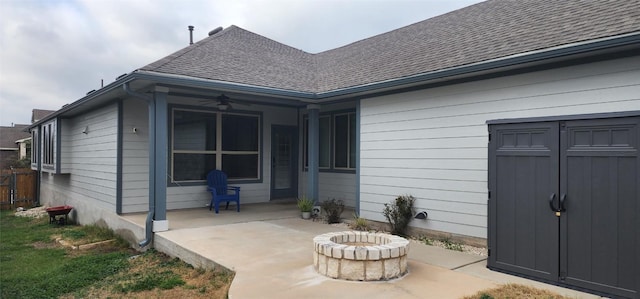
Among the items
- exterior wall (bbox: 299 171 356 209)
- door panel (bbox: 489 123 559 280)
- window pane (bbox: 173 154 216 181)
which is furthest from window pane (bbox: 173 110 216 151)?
door panel (bbox: 489 123 559 280)

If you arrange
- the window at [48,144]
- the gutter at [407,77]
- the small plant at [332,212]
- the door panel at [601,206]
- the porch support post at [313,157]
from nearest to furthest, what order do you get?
the door panel at [601,206]
the gutter at [407,77]
the small plant at [332,212]
the porch support post at [313,157]
the window at [48,144]

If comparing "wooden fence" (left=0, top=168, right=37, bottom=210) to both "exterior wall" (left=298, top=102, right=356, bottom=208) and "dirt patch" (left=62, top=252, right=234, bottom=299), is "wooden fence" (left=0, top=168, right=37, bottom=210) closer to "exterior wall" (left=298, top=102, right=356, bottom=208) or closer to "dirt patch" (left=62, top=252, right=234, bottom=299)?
"exterior wall" (left=298, top=102, right=356, bottom=208)

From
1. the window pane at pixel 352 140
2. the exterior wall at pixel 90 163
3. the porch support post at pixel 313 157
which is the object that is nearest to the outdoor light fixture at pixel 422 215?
the porch support post at pixel 313 157

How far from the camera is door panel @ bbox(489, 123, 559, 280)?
3.74 meters

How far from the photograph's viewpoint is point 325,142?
9164 mm

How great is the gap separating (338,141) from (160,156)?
3.95m

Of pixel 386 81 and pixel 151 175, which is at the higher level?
pixel 386 81

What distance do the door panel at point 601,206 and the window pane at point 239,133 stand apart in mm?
6673

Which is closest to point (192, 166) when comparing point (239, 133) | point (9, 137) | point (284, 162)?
point (239, 133)

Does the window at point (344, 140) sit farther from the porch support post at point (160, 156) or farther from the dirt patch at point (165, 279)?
the dirt patch at point (165, 279)

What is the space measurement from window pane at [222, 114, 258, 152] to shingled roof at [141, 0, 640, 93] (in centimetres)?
143

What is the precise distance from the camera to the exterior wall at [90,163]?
793 centimetres

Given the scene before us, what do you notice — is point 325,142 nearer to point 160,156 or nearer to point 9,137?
point 160,156

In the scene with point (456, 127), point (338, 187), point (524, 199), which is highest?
point (456, 127)
